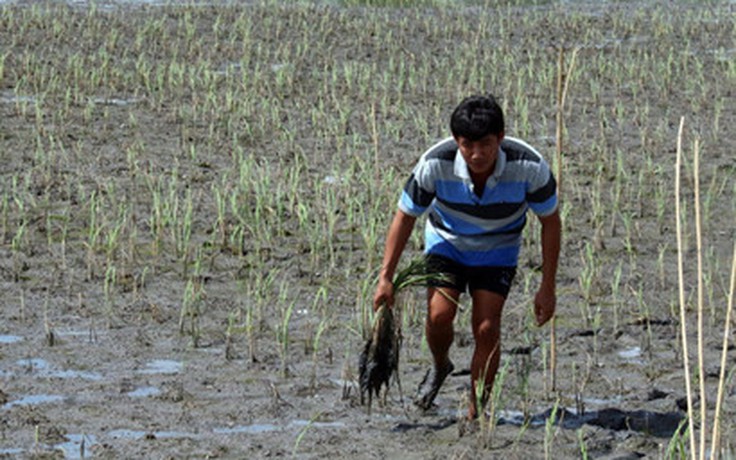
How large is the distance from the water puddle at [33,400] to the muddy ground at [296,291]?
12mm

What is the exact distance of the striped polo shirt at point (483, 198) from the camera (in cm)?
454

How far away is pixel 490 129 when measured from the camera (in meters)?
4.34

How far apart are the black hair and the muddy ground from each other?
2.43 ft

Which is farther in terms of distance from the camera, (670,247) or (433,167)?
(670,247)

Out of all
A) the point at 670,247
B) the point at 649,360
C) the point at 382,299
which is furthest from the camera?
the point at 670,247

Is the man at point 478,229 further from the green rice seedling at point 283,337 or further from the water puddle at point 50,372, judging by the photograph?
the water puddle at point 50,372

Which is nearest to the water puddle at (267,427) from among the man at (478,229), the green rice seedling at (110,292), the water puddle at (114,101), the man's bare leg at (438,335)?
the man's bare leg at (438,335)

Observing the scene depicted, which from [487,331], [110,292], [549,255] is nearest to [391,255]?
[487,331]

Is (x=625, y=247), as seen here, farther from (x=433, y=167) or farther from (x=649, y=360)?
(x=433, y=167)

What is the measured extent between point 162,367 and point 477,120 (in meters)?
1.70

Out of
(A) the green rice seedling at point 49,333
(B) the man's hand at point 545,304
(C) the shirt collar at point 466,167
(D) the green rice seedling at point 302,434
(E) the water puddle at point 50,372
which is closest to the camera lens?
(D) the green rice seedling at point 302,434

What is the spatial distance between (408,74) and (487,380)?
7819mm

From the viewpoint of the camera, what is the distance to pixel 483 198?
457cm

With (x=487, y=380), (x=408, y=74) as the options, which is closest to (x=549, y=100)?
(x=408, y=74)
